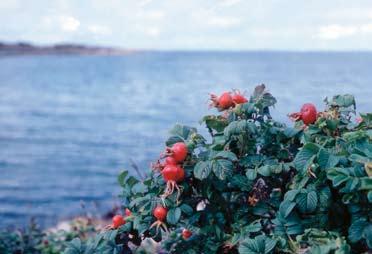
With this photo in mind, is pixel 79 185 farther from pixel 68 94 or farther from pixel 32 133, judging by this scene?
pixel 68 94

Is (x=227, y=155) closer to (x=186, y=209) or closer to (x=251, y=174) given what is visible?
(x=251, y=174)

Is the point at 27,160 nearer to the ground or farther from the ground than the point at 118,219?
nearer to the ground

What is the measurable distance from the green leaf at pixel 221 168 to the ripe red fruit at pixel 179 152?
0.15 meters

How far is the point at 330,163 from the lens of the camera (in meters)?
2.33

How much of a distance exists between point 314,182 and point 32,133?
67.4ft

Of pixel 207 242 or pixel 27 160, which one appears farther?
pixel 27 160

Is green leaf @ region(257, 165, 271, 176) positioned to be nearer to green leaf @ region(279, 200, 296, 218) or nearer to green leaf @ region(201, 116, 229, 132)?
green leaf @ region(279, 200, 296, 218)

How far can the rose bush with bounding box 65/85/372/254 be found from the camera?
2.33m

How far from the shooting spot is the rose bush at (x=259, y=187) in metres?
2.33

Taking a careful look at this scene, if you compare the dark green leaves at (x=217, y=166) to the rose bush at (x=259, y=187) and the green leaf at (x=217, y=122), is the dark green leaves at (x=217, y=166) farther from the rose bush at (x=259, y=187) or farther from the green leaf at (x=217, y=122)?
the green leaf at (x=217, y=122)

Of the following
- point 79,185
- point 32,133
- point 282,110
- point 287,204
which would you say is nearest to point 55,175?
point 79,185

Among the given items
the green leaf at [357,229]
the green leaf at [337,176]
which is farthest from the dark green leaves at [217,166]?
the green leaf at [357,229]

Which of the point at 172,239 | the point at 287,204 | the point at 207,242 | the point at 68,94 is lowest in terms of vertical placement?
the point at 68,94

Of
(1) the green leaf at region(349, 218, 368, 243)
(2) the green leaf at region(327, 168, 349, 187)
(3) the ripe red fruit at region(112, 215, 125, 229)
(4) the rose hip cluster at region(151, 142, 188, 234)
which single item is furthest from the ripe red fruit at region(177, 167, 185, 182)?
(1) the green leaf at region(349, 218, 368, 243)
